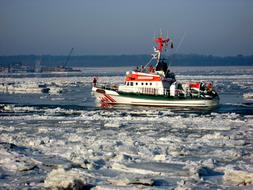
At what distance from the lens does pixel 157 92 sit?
124 feet

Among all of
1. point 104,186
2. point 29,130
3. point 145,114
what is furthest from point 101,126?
point 104,186

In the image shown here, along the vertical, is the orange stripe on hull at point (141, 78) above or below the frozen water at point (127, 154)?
above

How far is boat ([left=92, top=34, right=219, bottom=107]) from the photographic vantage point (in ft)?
120

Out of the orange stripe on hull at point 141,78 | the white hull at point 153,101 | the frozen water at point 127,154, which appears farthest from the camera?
the orange stripe on hull at point 141,78

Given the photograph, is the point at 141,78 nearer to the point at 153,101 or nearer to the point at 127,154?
the point at 153,101

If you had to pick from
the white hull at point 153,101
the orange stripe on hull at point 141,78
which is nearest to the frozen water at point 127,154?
the white hull at point 153,101

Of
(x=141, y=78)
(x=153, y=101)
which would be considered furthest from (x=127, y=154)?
(x=141, y=78)

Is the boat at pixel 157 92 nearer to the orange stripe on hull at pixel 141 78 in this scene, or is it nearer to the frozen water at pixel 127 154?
the orange stripe on hull at pixel 141 78

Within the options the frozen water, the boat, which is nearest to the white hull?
the boat

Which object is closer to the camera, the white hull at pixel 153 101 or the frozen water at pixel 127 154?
the frozen water at pixel 127 154

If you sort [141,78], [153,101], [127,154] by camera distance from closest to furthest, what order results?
[127,154] < [153,101] < [141,78]

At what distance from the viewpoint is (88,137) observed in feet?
61.7

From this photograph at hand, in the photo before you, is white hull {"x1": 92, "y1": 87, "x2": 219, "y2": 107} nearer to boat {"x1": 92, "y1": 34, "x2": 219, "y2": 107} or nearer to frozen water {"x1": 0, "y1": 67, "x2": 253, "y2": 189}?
boat {"x1": 92, "y1": 34, "x2": 219, "y2": 107}

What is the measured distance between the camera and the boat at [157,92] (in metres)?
36.5
